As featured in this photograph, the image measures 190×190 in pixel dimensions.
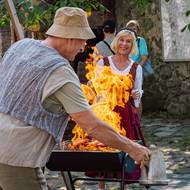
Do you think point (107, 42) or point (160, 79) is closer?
point (107, 42)

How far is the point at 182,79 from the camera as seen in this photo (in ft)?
40.1

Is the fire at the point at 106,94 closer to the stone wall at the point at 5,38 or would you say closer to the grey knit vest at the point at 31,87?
the grey knit vest at the point at 31,87

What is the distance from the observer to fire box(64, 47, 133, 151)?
→ 5.43m

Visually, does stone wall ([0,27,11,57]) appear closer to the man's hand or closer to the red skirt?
the red skirt

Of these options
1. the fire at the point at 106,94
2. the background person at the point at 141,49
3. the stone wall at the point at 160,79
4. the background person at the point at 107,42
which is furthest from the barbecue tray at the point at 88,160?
the stone wall at the point at 160,79

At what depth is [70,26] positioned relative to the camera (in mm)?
3480

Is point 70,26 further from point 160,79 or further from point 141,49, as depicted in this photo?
point 160,79

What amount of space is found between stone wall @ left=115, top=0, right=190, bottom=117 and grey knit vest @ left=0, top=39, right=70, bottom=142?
29.3 feet

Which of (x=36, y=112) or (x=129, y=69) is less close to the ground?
(x=36, y=112)

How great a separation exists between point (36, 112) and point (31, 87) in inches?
5.2

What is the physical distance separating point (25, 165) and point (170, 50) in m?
9.17

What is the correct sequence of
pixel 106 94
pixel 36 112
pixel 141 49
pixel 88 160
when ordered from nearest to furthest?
pixel 36 112
pixel 88 160
pixel 106 94
pixel 141 49

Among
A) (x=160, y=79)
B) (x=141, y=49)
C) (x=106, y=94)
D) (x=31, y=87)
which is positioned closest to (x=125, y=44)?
(x=106, y=94)

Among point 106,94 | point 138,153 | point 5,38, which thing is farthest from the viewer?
point 5,38
